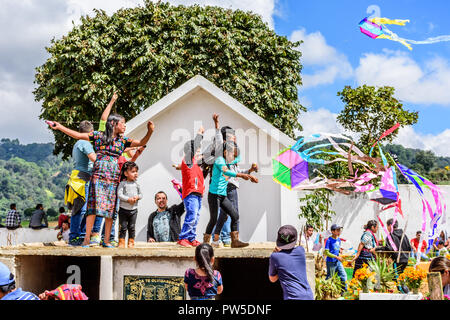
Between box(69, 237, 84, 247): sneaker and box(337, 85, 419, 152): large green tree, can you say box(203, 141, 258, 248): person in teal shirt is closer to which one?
box(69, 237, 84, 247): sneaker

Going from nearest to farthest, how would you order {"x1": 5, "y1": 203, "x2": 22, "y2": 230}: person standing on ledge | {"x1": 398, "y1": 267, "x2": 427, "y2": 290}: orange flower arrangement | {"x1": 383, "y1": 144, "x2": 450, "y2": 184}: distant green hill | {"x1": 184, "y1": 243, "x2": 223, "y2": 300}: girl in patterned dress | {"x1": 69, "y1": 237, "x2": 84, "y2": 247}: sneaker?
{"x1": 184, "y1": 243, "x2": 223, "y2": 300}: girl in patterned dress < {"x1": 69, "y1": 237, "x2": 84, "y2": 247}: sneaker < {"x1": 398, "y1": 267, "x2": 427, "y2": 290}: orange flower arrangement < {"x1": 5, "y1": 203, "x2": 22, "y2": 230}: person standing on ledge < {"x1": 383, "y1": 144, "x2": 450, "y2": 184}: distant green hill

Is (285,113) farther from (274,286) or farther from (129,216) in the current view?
(129,216)

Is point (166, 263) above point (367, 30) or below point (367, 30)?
below

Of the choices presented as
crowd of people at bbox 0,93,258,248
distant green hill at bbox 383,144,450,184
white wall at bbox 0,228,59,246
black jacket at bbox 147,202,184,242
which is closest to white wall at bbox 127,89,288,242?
black jacket at bbox 147,202,184,242

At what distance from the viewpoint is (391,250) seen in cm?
1032

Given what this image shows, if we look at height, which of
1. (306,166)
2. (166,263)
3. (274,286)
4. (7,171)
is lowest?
(274,286)

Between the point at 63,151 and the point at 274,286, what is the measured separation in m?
17.5

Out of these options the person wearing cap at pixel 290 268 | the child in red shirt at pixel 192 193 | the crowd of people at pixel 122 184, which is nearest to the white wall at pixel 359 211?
the crowd of people at pixel 122 184

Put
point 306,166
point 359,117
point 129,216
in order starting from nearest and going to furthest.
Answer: point 129,216 → point 306,166 → point 359,117

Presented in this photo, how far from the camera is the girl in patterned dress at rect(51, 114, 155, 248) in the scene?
22.3 feet

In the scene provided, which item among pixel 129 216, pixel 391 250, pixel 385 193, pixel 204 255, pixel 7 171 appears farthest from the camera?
pixel 7 171

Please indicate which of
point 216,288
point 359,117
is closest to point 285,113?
point 359,117

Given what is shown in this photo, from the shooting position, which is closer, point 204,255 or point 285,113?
point 204,255

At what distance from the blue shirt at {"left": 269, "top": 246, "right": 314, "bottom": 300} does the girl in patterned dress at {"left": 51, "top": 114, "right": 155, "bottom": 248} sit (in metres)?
2.53
